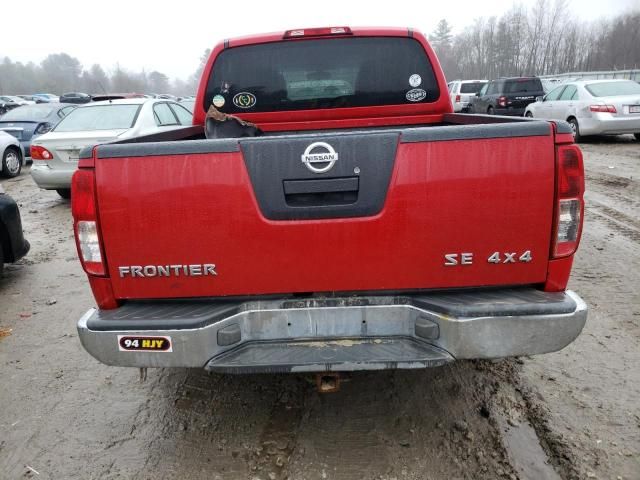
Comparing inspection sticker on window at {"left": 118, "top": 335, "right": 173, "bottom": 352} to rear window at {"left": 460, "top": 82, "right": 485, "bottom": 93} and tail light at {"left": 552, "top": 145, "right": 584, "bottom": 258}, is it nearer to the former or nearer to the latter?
tail light at {"left": 552, "top": 145, "right": 584, "bottom": 258}

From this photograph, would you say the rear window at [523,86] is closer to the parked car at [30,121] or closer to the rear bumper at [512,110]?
the rear bumper at [512,110]

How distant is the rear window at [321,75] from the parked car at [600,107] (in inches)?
374

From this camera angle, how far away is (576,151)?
2297 mm

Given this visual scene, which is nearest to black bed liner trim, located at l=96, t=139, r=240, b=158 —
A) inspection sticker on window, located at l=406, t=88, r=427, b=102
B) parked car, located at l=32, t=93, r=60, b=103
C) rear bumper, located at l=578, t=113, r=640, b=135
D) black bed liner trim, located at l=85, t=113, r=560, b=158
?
black bed liner trim, located at l=85, t=113, r=560, b=158

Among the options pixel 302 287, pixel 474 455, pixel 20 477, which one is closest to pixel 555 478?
pixel 474 455

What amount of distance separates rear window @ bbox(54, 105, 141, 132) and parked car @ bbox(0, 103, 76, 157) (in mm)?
3807

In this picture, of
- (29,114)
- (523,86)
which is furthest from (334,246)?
(523,86)

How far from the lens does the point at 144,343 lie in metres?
2.41

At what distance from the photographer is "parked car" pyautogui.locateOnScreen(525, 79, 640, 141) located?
12.4 metres

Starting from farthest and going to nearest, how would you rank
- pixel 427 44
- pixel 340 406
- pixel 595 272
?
1. pixel 595 272
2. pixel 427 44
3. pixel 340 406

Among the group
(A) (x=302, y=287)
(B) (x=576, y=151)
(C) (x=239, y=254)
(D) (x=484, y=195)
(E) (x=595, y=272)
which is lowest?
(E) (x=595, y=272)

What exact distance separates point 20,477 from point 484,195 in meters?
2.67

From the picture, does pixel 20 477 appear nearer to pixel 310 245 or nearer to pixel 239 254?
pixel 239 254

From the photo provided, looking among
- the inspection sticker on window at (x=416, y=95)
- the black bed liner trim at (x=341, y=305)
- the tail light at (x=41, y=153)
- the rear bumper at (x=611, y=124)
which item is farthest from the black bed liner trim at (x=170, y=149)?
the rear bumper at (x=611, y=124)
